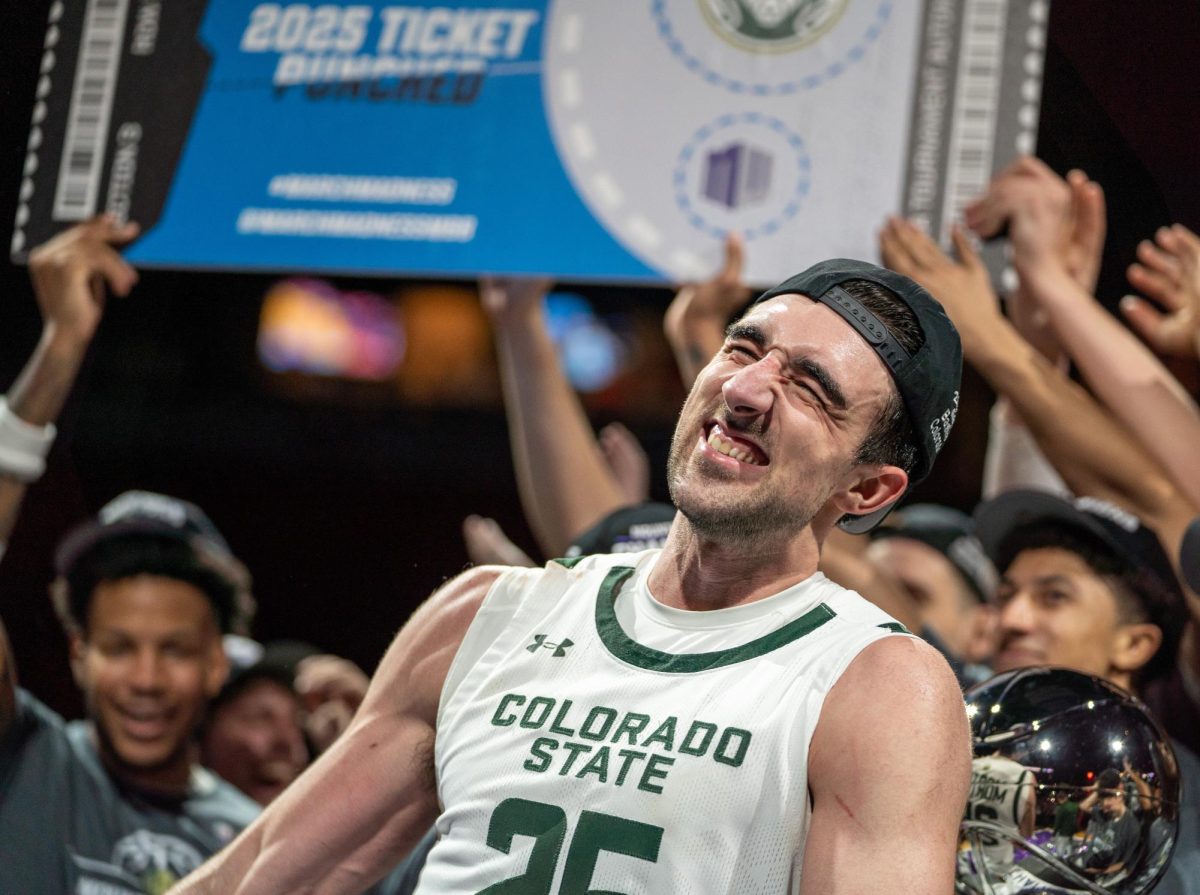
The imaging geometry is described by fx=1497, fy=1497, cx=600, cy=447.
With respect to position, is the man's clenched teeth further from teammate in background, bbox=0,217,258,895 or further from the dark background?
the dark background

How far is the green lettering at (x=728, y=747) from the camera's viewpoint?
1.42 m

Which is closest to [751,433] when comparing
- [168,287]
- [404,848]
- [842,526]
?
[842,526]

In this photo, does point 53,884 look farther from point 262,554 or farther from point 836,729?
point 262,554

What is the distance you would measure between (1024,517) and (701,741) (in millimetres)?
1638

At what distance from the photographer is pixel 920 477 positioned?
1.68 metres

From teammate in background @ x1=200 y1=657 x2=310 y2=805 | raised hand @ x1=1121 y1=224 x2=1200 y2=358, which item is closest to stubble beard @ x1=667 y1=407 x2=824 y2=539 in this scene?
raised hand @ x1=1121 y1=224 x2=1200 y2=358

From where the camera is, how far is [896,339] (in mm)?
1579

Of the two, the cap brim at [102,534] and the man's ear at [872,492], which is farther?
the cap brim at [102,534]

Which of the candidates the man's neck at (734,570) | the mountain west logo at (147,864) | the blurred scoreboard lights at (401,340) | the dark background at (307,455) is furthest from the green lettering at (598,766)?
the blurred scoreboard lights at (401,340)

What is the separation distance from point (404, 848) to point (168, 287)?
21.2 ft

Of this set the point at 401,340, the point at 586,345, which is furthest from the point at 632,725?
the point at 401,340

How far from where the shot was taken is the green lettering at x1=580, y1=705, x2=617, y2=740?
1493mm

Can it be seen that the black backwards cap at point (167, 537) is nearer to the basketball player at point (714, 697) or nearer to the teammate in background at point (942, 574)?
the teammate in background at point (942, 574)

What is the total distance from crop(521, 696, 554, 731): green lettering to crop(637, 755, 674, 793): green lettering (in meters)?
0.14
